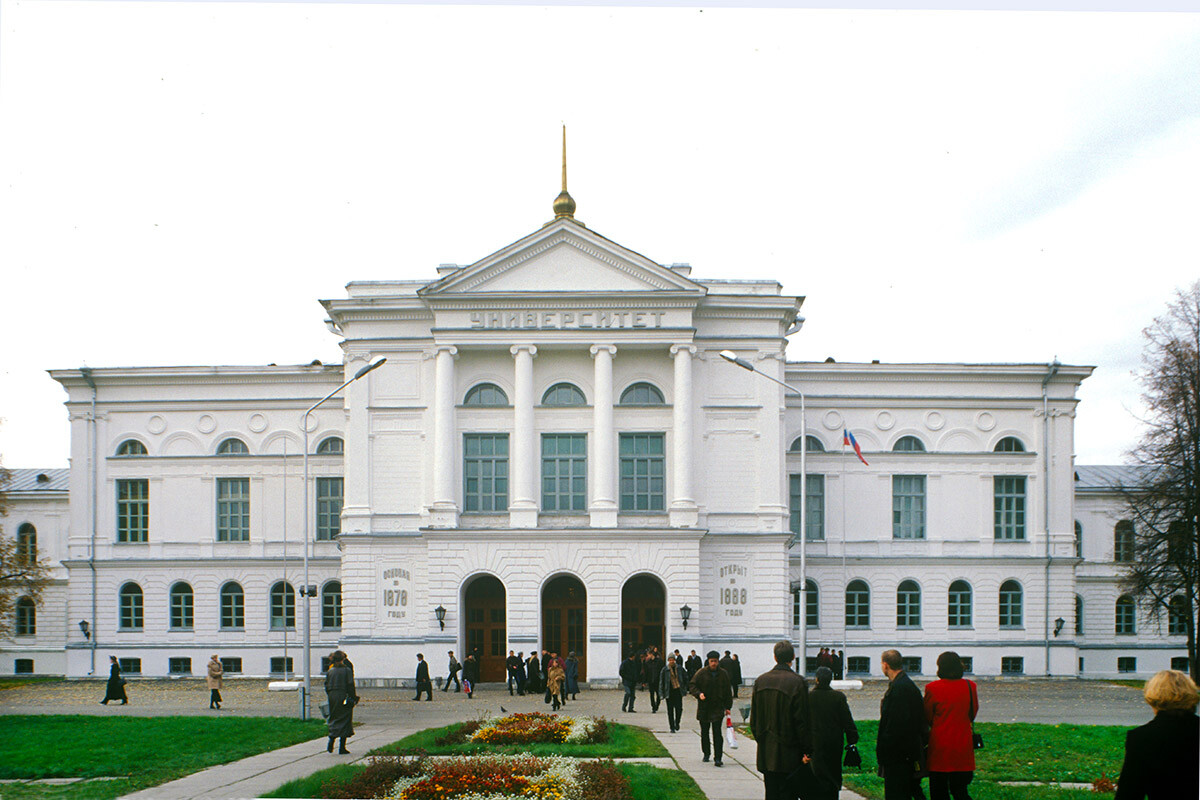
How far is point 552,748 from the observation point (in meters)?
19.8

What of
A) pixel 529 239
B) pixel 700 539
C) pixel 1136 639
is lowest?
pixel 1136 639

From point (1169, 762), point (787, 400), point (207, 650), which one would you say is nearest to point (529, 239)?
point (787, 400)

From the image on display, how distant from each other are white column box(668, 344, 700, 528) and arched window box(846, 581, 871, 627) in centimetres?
1006

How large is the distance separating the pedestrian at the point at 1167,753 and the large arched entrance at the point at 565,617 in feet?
110

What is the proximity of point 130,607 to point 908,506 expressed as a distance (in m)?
33.8

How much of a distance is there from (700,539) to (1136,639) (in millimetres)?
26397

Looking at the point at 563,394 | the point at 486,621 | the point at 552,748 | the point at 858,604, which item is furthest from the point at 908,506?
the point at 552,748

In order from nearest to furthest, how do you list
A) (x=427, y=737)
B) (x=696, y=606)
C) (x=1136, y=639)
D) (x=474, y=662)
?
(x=427, y=737), (x=474, y=662), (x=696, y=606), (x=1136, y=639)

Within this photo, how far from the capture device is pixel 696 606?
39.8 meters

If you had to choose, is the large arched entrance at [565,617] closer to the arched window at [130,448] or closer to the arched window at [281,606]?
the arched window at [281,606]

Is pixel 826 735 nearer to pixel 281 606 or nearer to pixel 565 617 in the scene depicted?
pixel 565 617

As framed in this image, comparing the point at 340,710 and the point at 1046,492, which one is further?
the point at 1046,492

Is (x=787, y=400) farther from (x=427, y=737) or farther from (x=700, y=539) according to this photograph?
(x=427, y=737)

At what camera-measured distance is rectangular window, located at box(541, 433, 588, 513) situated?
136 feet
